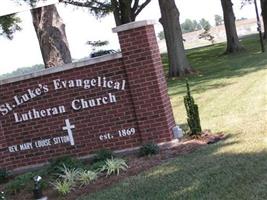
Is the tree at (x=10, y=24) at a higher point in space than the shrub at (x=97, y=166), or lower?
higher

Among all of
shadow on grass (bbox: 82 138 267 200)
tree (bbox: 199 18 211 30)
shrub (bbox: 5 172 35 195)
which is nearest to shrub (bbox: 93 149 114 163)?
shrub (bbox: 5 172 35 195)

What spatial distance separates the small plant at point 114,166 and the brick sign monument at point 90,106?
119 centimetres

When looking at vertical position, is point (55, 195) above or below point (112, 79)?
below

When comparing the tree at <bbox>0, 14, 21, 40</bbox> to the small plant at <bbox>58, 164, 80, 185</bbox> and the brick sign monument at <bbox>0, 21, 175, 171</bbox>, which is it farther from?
the small plant at <bbox>58, 164, 80, 185</bbox>

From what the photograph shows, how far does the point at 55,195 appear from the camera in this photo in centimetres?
871

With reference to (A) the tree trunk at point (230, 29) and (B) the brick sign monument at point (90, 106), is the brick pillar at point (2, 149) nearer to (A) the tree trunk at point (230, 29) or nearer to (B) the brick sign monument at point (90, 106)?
(B) the brick sign monument at point (90, 106)

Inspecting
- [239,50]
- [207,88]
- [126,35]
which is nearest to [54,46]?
[207,88]

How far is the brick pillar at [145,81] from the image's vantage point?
414 inches

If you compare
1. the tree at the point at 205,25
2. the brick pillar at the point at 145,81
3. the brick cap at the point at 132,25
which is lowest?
the tree at the point at 205,25

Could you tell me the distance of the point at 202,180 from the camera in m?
7.84

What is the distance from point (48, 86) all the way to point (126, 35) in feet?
5.78

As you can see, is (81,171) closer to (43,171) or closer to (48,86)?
(43,171)

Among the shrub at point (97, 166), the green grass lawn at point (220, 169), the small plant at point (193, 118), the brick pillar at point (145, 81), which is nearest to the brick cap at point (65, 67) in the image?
the brick pillar at point (145, 81)

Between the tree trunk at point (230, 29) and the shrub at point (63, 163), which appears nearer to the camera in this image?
the shrub at point (63, 163)
